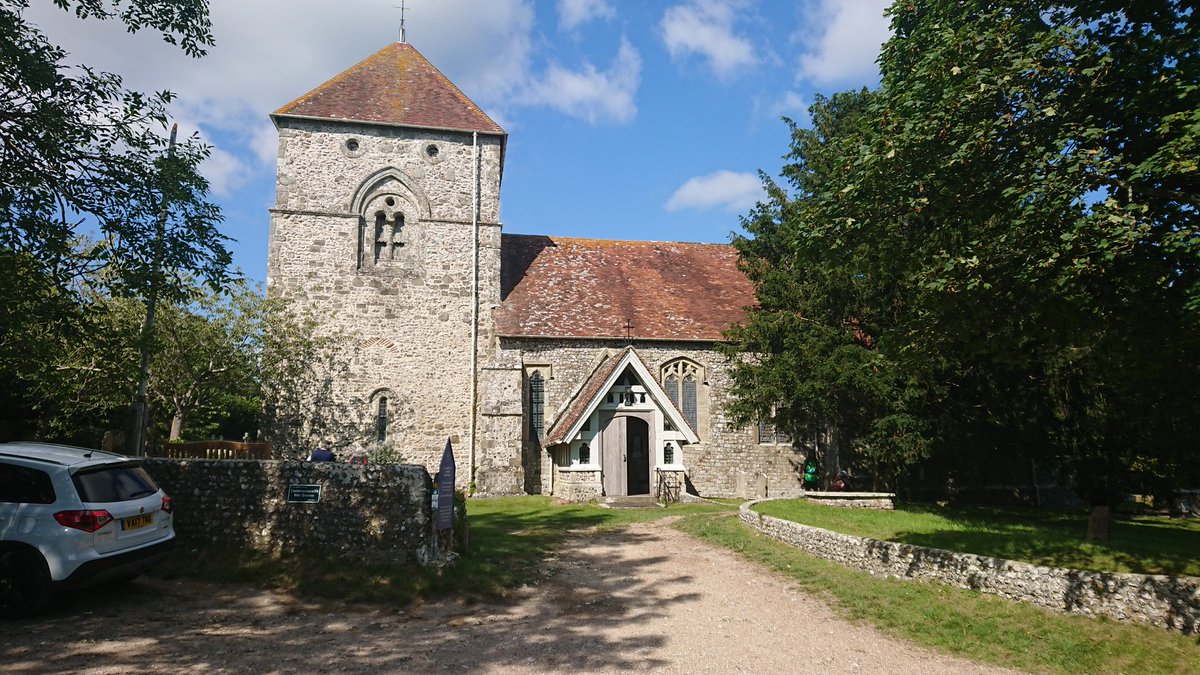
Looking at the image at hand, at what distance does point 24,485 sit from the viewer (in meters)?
7.49

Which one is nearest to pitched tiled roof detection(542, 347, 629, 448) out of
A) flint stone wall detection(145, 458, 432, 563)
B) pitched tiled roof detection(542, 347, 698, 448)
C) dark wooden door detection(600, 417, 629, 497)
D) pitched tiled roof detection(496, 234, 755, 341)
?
pitched tiled roof detection(542, 347, 698, 448)

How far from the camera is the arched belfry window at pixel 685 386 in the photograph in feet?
76.5

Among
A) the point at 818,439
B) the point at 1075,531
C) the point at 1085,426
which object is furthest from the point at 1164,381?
the point at 818,439

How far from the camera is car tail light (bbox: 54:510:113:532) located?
7.29 meters

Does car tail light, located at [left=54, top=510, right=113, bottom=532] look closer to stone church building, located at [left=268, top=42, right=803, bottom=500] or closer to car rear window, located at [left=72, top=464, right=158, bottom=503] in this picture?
car rear window, located at [left=72, top=464, right=158, bottom=503]

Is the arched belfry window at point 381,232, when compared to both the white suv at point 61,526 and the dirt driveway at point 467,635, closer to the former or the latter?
the dirt driveway at point 467,635

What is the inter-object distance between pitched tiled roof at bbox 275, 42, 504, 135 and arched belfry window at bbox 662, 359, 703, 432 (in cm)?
1055

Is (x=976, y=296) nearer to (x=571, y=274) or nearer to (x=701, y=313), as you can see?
(x=701, y=313)

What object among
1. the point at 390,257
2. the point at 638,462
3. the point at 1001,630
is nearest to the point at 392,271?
the point at 390,257

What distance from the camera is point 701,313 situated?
80.4 ft

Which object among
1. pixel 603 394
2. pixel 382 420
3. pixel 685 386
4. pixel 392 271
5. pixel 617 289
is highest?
pixel 392 271

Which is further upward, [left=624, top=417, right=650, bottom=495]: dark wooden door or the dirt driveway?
[left=624, top=417, right=650, bottom=495]: dark wooden door

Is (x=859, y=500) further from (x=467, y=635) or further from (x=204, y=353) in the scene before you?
(x=204, y=353)

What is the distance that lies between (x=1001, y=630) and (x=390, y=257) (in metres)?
20.6
